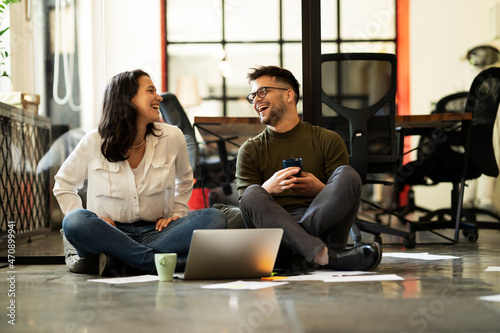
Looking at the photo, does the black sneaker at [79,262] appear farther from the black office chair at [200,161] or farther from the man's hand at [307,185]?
the black office chair at [200,161]

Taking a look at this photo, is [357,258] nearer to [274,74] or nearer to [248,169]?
[248,169]

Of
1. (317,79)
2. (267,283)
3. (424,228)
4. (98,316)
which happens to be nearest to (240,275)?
(267,283)

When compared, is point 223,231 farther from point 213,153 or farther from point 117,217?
point 213,153

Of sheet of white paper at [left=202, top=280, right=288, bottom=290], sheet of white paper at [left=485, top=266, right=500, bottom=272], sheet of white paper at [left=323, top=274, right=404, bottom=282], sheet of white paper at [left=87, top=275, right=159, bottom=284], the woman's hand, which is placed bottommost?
sheet of white paper at [left=485, top=266, right=500, bottom=272]

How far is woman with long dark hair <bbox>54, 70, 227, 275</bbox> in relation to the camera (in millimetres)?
2219

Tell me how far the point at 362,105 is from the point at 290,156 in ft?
3.25

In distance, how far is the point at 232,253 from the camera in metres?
1.96

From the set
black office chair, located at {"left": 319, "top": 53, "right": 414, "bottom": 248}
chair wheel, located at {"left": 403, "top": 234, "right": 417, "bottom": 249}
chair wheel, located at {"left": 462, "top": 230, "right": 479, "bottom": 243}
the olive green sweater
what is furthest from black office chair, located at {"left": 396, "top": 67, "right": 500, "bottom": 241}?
the olive green sweater

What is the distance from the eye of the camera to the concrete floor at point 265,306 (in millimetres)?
1259

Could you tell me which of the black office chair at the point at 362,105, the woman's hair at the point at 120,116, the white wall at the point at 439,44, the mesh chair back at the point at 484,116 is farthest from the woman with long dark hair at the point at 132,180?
the white wall at the point at 439,44

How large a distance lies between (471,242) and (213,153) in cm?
160

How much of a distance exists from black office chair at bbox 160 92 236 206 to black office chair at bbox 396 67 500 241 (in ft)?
3.94

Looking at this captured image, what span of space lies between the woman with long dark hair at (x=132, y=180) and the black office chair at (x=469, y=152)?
6.03 feet

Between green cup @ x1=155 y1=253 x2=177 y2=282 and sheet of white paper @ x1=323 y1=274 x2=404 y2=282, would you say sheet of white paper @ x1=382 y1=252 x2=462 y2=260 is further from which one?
green cup @ x1=155 y1=253 x2=177 y2=282
